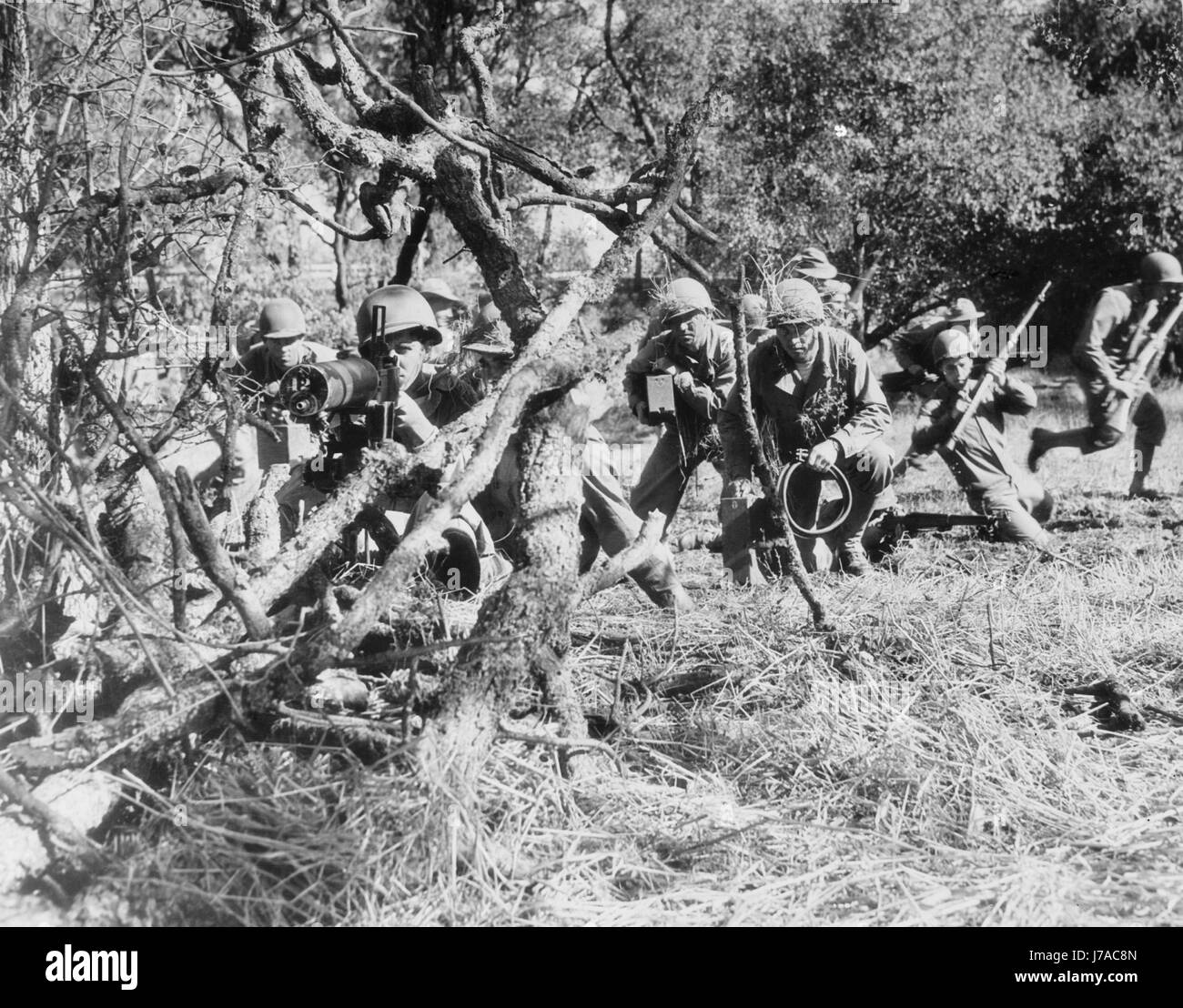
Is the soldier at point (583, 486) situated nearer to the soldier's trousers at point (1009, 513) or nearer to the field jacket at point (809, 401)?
the field jacket at point (809, 401)

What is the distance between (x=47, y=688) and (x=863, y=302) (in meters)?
12.3

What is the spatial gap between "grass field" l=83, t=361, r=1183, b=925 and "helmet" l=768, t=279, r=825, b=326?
1.74 m

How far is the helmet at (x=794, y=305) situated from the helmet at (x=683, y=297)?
0.38 metres

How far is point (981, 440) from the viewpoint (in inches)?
320

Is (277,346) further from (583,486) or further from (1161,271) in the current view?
(1161,271)

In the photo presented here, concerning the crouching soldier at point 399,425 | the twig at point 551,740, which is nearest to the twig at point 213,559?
the twig at point 551,740

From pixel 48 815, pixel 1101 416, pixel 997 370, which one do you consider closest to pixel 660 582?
pixel 48 815

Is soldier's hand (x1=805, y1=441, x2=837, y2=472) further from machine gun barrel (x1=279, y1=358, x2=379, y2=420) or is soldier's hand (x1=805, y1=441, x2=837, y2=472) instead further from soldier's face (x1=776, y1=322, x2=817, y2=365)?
machine gun barrel (x1=279, y1=358, x2=379, y2=420)

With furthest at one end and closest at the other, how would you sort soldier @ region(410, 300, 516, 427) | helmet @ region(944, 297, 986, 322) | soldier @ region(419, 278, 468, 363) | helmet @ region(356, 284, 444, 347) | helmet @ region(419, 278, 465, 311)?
helmet @ region(944, 297, 986, 322) → helmet @ region(419, 278, 465, 311) → soldier @ region(419, 278, 468, 363) → soldier @ region(410, 300, 516, 427) → helmet @ region(356, 284, 444, 347)

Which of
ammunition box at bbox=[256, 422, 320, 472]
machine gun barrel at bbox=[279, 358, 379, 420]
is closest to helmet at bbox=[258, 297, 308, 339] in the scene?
ammunition box at bbox=[256, 422, 320, 472]

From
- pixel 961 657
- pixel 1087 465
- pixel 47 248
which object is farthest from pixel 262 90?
pixel 1087 465

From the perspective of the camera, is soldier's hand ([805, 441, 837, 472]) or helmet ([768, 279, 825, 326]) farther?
helmet ([768, 279, 825, 326])

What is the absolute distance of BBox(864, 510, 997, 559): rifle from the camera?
25.3ft

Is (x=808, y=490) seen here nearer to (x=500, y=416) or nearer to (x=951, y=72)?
(x=500, y=416)
